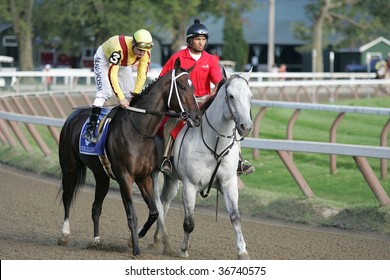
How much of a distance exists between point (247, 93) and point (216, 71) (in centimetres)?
108

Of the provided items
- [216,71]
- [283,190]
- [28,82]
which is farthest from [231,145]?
[28,82]

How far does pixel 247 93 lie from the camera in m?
7.85

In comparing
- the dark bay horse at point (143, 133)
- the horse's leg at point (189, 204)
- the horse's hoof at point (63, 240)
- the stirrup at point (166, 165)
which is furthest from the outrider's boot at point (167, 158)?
the horse's hoof at point (63, 240)

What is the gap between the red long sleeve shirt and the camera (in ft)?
29.1

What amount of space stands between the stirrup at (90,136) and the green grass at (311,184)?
2.67 meters

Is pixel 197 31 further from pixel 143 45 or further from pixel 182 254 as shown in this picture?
pixel 182 254

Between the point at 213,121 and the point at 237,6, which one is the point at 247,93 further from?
the point at 237,6

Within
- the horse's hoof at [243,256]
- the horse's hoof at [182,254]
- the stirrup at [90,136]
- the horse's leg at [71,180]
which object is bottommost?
the horse's hoof at [182,254]

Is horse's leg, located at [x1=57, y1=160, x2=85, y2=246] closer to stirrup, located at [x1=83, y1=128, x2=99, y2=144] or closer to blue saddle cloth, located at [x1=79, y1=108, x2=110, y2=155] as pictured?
blue saddle cloth, located at [x1=79, y1=108, x2=110, y2=155]

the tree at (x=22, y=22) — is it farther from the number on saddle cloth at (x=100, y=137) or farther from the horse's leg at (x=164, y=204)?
the horse's leg at (x=164, y=204)

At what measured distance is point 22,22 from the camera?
4741 centimetres

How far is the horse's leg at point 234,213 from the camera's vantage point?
8000 mm

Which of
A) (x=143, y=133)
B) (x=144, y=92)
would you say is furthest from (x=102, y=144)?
(x=144, y=92)

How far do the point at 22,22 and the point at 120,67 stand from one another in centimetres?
3892
